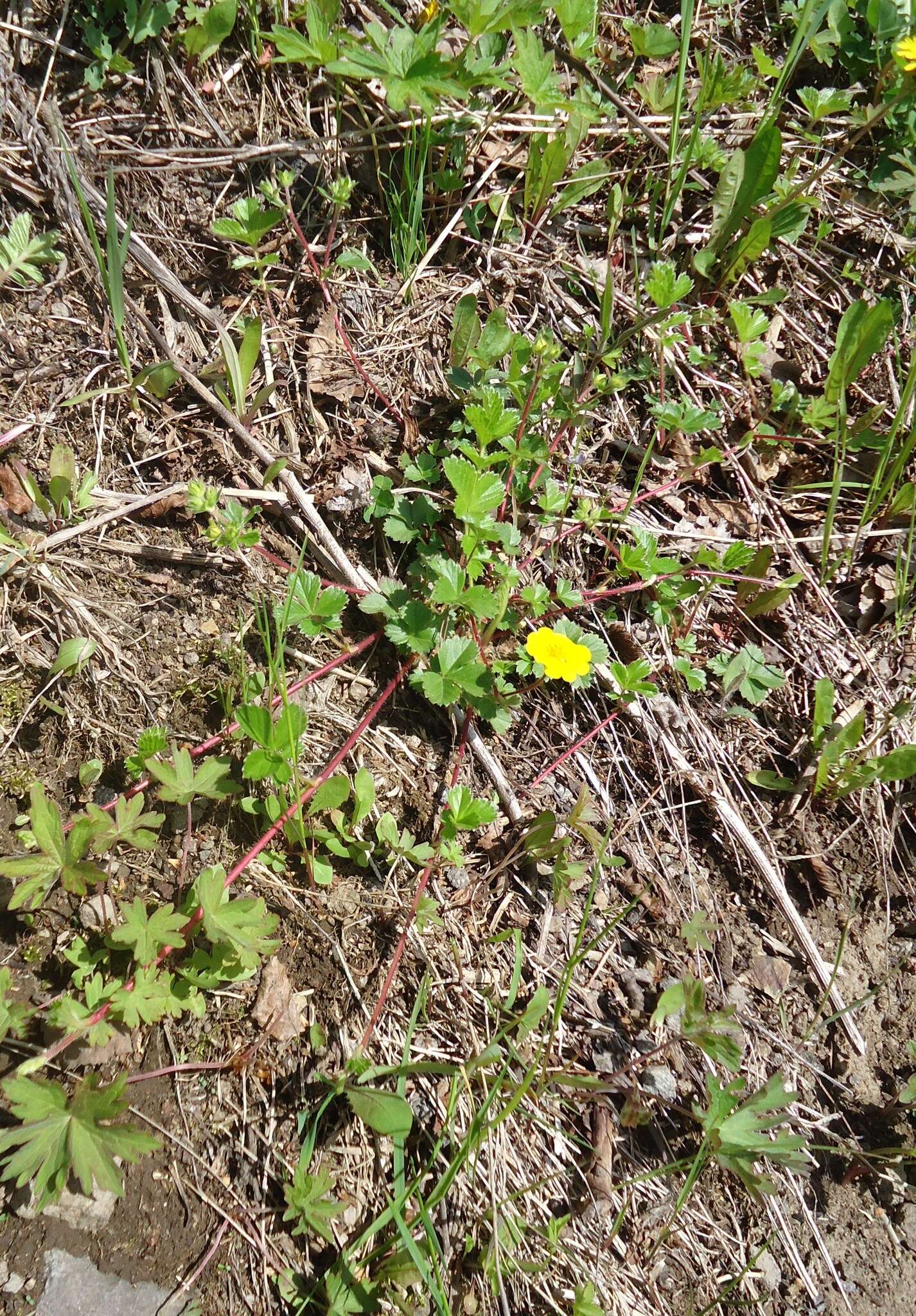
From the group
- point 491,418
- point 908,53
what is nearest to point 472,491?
point 491,418

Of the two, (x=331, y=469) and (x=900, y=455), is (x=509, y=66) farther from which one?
(x=900, y=455)

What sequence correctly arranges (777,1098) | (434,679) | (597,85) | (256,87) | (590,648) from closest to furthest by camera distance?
(777,1098) < (434,679) < (590,648) < (256,87) < (597,85)

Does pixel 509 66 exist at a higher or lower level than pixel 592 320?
higher

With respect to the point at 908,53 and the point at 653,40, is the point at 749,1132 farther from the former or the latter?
the point at 653,40

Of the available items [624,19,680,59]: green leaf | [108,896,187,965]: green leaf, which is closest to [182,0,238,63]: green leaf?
[624,19,680,59]: green leaf

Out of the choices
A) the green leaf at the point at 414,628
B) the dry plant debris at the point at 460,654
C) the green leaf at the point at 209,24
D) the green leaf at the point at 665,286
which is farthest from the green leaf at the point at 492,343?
the green leaf at the point at 209,24

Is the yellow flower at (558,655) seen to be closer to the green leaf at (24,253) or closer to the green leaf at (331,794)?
the green leaf at (331,794)

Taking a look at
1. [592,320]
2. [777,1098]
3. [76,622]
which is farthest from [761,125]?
[777,1098]
